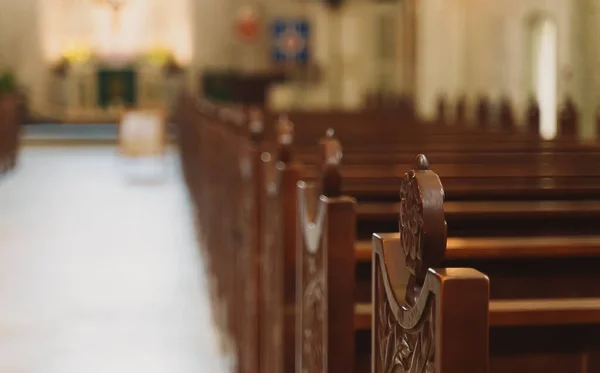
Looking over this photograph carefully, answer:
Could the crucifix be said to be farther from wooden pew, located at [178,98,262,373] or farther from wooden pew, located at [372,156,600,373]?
wooden pew, located at [372,156,600,373]

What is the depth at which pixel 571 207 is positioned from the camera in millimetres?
2230

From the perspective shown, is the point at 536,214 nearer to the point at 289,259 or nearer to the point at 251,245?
the point at 289,259

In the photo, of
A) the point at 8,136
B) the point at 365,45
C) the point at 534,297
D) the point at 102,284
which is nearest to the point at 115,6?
the point at 365,45

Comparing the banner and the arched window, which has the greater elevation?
the arched window

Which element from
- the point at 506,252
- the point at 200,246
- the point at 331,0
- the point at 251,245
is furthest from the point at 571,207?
the point at 331,0

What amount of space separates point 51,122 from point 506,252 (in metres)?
18.7

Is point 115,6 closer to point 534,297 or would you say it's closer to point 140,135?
point 140,135

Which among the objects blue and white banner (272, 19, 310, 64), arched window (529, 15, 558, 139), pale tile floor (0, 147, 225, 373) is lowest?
pale tile floor (0, 147, 225, 373)

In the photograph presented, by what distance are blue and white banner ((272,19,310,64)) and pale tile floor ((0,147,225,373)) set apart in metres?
9.29

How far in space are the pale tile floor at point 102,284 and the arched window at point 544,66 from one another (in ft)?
11.9

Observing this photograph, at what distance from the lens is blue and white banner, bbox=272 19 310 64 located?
20281mm

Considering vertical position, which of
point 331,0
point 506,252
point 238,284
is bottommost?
point 238,284

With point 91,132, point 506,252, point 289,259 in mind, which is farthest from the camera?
point 91,132

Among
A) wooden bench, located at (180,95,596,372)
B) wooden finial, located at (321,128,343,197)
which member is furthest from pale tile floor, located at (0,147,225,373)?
wooden finial, located at (321,128,343,197)
